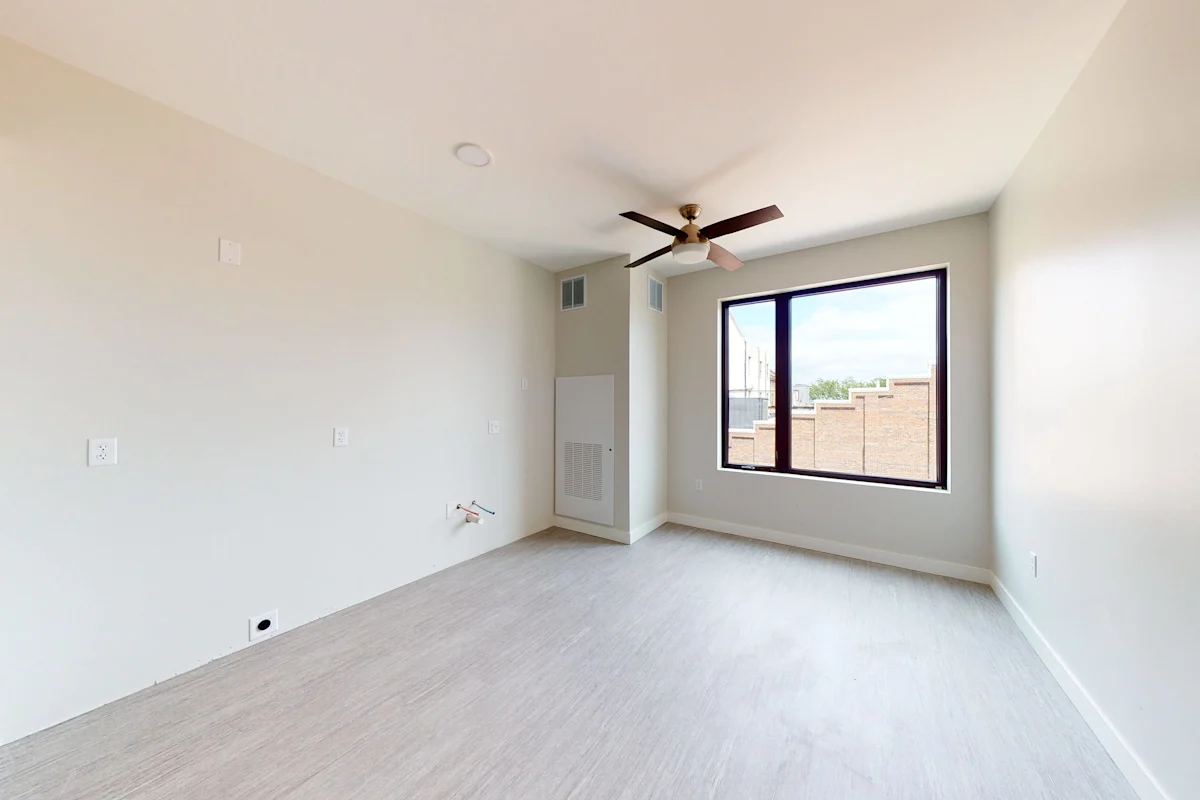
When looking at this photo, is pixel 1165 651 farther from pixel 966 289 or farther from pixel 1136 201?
pixel 966 289

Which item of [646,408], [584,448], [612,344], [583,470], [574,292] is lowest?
[583,470]

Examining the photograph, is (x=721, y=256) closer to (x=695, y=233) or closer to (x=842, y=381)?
(x=695, y=233)

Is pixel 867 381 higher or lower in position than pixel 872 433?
higher

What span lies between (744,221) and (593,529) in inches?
116

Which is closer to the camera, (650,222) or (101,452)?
(101,452)

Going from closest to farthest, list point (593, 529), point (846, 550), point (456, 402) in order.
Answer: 1. point (456, 402)
2. point (846, 550)
3. point (593, 529)

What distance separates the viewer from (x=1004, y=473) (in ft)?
8.76

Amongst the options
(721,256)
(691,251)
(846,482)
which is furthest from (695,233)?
(846,482)

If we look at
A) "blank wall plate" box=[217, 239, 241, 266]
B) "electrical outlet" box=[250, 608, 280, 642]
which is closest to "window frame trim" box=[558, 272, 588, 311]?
"blank wall plate" box=[217, 239, 241, 266]

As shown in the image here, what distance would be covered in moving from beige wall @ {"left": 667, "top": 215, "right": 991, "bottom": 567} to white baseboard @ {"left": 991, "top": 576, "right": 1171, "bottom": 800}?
2.76 ft

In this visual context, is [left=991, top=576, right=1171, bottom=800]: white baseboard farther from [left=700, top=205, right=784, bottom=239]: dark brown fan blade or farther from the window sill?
[left=700, top=205, right=784, bottom=239]: dark brown fan blade

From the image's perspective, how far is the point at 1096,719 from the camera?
64.4 inches

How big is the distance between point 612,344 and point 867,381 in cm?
222

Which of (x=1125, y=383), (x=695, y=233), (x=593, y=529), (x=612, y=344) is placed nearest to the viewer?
(x=1125, y=383)
